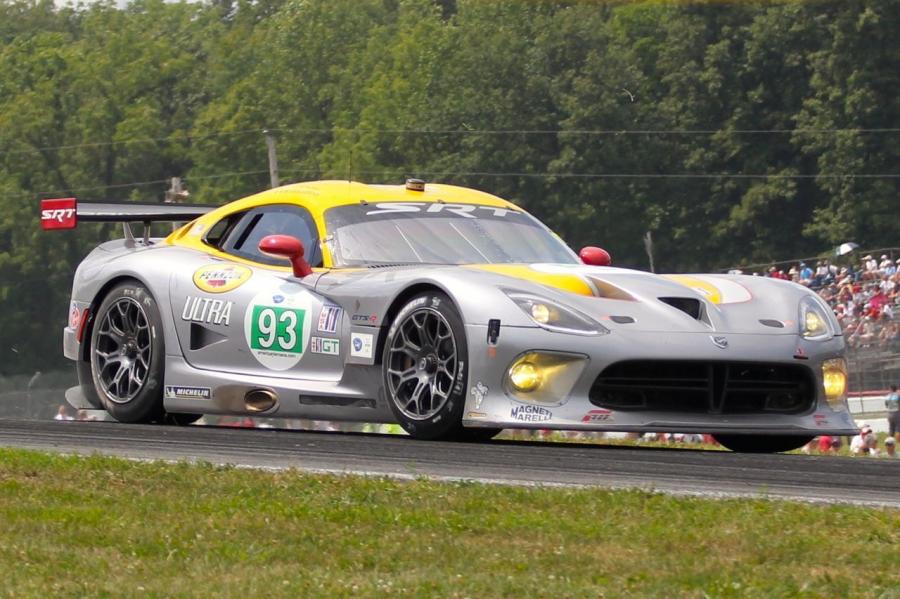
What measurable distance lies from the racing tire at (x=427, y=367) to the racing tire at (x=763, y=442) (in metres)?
1.43

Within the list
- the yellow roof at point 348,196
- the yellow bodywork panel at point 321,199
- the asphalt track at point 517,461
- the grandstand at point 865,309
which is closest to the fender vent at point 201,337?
the yellow bodywork panel at point 321,199

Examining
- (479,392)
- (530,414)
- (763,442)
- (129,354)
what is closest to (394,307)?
(479,392)

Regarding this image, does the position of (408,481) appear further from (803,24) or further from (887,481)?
(803,24)

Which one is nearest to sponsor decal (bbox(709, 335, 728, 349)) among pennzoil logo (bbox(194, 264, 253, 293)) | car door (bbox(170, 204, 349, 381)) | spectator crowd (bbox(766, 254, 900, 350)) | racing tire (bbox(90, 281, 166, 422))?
car door (bbox(170, 204, 349, 381))

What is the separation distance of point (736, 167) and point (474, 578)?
226 ft

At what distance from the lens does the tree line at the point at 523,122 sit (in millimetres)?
68312

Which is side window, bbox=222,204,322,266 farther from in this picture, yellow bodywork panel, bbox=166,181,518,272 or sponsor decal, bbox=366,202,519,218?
sponsor decal, bbox=366,202,519,218

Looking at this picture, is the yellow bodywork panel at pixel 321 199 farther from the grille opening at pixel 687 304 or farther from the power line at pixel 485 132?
the power line at pixel 485 132

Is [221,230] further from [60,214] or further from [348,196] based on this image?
[60,214]

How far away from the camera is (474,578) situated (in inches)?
183

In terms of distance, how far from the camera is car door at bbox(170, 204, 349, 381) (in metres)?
9.41

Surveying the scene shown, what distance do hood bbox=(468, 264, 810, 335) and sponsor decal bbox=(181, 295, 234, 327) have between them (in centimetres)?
158

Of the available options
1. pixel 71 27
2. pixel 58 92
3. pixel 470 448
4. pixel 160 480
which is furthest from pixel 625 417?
pixel 71 27

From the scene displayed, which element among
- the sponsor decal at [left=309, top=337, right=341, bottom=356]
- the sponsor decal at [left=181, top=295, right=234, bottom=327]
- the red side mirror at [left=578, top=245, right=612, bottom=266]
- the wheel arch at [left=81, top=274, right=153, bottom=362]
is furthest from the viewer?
the wheel arch at [left=81, top=274, right=153, bottom=362]
